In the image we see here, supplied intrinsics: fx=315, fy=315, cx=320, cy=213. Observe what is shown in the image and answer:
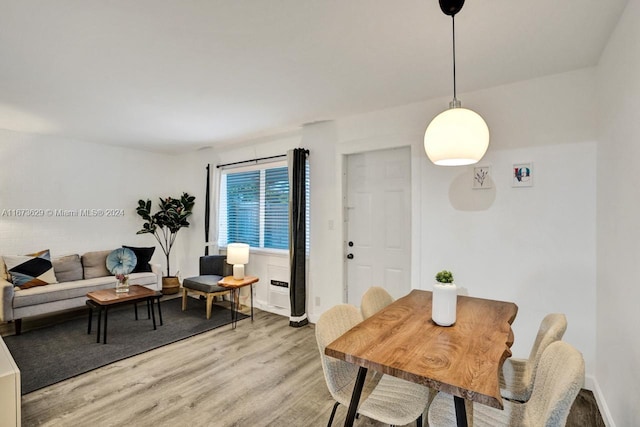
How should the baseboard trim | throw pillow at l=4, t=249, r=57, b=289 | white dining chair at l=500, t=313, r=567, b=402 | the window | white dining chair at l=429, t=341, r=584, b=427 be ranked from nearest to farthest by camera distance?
white dining chair at l=429, t=341, r=584, b=427, white dining chair at l=500, t=313, r=567, b=402, the baseboard trim, throw pillow at l=4, t=249, r=57, b=289, the window

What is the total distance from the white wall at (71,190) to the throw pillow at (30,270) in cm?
58

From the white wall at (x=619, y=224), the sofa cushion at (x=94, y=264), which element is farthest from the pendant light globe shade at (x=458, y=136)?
the sofa cushion at (x=94, y=264)

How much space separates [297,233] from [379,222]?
1.01 meters

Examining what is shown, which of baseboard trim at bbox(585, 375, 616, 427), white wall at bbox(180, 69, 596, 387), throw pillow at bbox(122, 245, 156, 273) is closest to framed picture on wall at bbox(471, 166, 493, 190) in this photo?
white wall at bbox(180, 69, 596, 387)

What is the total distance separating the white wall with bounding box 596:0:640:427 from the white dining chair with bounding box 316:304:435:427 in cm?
115

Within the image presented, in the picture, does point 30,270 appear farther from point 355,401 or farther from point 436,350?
point 436,350

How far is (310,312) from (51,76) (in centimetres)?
344

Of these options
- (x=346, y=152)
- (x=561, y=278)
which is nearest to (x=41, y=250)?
(x=346, y=152)

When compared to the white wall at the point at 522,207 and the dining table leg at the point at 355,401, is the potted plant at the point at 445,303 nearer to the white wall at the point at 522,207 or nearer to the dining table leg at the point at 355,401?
the dining table leg at the point at 355,401

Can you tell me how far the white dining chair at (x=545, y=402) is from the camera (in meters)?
1.09

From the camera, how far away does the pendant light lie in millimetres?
1526

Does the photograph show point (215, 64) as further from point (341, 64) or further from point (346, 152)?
point (346, 152)

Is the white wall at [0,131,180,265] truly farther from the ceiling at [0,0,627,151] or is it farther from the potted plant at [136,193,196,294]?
the ceiling at [0,0,627,151]

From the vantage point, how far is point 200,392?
7.95ft
